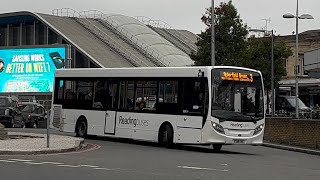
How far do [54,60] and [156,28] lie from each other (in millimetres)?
26239

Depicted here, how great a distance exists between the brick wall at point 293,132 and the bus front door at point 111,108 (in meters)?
7.84

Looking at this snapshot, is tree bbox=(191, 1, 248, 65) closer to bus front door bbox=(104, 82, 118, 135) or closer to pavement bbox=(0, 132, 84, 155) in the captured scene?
bus front door bbox=(104, 82, 118, 135)

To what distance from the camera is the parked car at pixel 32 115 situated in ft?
126

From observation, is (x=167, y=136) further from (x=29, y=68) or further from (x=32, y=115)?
(x=29, y=68)

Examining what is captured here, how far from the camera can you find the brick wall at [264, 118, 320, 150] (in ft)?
79.3

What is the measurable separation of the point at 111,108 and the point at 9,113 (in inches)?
538

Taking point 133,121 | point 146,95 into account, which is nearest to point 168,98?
point 146,95

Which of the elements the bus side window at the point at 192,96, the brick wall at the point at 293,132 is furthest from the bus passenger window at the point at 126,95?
the brick wall at the point at 293,132

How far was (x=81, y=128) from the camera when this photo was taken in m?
25.9

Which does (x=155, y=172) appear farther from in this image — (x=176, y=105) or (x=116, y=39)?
(x=116, y=39)

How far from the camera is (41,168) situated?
46.3 feet

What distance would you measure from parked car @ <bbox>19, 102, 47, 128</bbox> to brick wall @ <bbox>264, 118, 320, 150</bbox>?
644 inches

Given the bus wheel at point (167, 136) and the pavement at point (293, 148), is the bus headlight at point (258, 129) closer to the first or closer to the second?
the pavement at point (293, 148)

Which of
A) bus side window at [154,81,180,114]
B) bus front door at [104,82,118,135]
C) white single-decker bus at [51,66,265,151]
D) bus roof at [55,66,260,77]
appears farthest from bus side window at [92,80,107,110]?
bus side window at [154,81,180,114]
